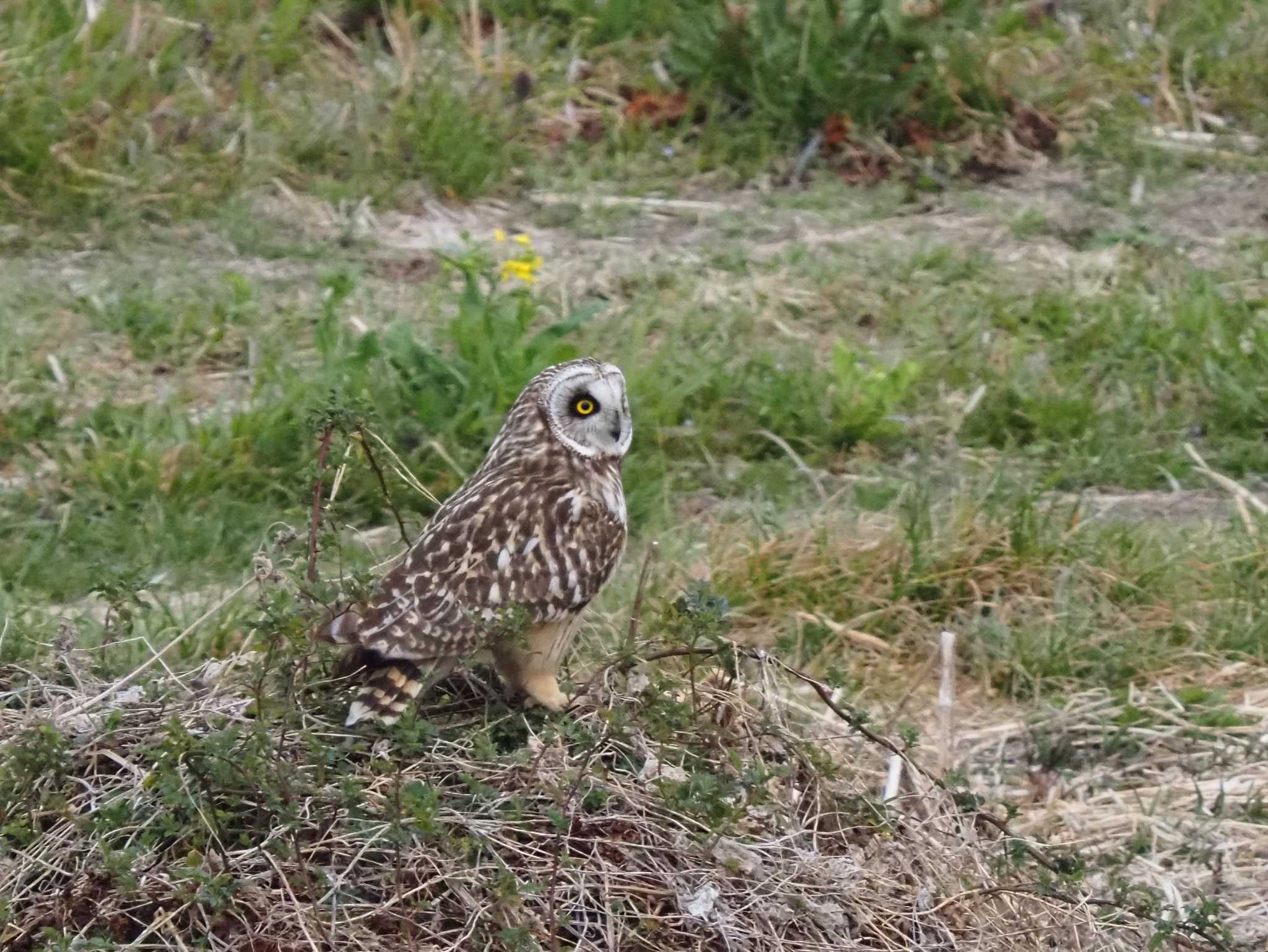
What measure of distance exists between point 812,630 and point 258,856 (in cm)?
251

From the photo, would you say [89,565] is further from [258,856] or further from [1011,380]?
[1011,380]

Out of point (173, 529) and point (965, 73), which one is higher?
point (965, 73)

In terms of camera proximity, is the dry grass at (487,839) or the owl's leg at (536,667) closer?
the dry grass at (487,839)

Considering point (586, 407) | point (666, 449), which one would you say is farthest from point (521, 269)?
point (586, 407)

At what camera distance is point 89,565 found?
5727 mm

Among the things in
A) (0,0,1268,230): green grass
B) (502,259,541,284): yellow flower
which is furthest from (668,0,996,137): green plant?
(502,259,541,284): yellow flower

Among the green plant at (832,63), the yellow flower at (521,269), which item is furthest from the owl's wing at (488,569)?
the green plant at (832,63)

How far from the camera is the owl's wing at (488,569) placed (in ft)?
12.5

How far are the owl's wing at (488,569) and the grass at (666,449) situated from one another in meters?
0.19

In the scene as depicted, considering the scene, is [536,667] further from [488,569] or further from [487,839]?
[487,839]

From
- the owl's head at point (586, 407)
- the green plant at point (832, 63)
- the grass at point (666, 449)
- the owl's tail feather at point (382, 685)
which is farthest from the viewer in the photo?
the green plant at point (832, 63)

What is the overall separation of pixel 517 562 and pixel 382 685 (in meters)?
0.46

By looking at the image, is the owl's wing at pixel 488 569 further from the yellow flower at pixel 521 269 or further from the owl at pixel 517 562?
the yellow flower at pixel 521 269

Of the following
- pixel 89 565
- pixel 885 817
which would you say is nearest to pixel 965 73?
pixel 89 565
